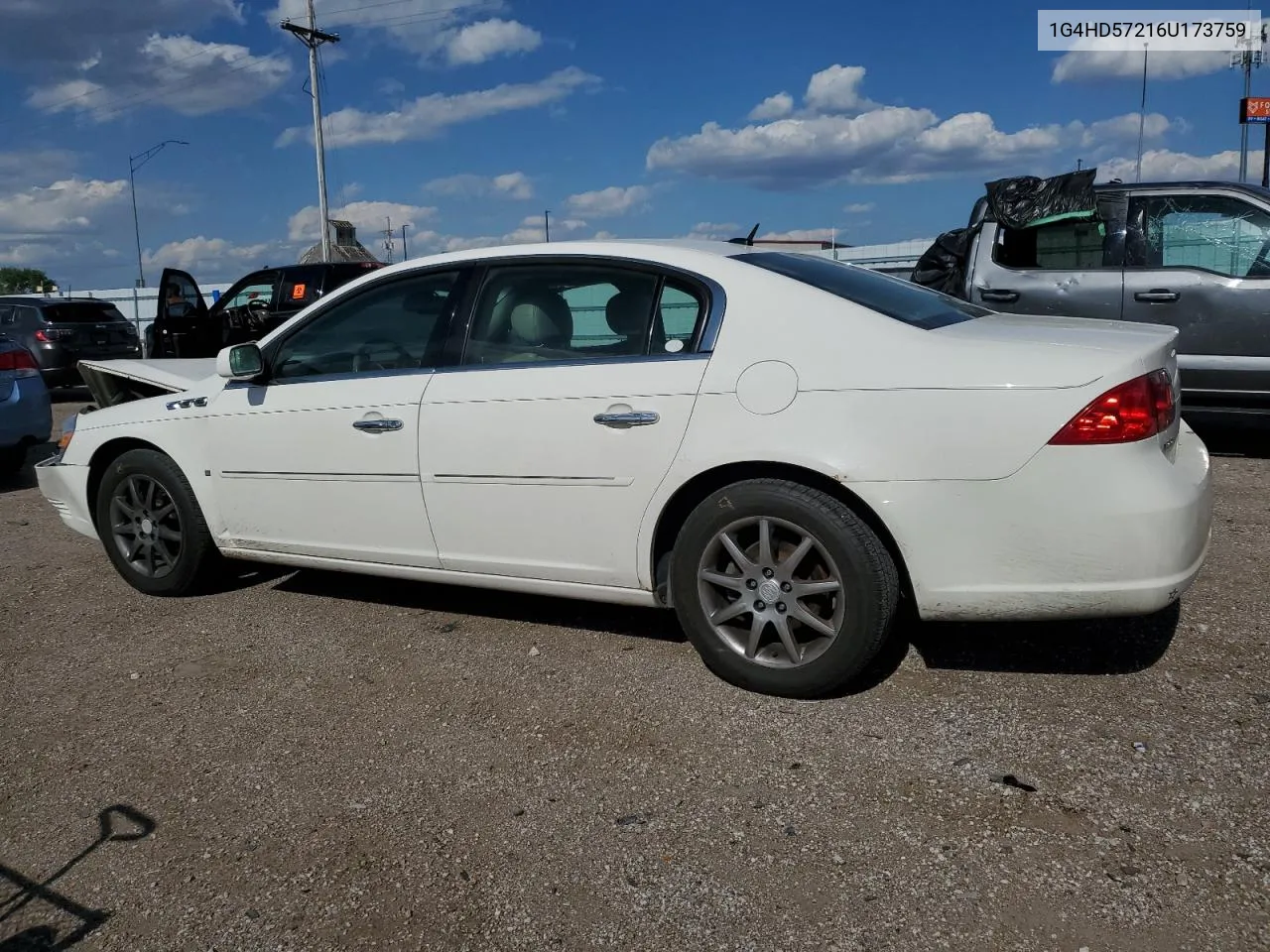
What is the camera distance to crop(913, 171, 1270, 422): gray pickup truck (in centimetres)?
705

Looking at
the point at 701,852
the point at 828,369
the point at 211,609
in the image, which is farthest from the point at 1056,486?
the point at 211,609

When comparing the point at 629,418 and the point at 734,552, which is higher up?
the point at 629,418

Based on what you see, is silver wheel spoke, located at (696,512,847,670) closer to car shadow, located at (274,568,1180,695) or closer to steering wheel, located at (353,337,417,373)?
car shadow, located at (274,568,1180,695)

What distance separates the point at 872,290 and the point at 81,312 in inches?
603

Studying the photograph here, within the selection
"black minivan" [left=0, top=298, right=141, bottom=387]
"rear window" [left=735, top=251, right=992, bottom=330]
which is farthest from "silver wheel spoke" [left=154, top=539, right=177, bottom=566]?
"black minivan" [left=0, top=298, right=141, bottom=387]

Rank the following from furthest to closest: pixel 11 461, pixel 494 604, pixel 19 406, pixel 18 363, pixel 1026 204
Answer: pixel 11 461, pixel 18 363, pixel 19 406, pixel 1026 204, pixel 494 604

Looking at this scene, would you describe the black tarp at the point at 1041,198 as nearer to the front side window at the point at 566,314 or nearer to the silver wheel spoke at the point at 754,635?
the front side window at the point at 566,314

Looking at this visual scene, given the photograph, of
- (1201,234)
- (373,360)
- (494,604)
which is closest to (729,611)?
(494,604)

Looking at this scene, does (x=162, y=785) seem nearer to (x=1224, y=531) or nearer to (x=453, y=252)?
(x=453, y=252)

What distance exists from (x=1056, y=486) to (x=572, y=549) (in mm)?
1680

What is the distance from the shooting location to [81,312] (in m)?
16.0

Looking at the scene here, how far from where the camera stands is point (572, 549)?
389 centimetres

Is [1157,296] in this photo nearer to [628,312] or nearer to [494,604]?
[628,312]

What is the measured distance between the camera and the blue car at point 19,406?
8.52 m
